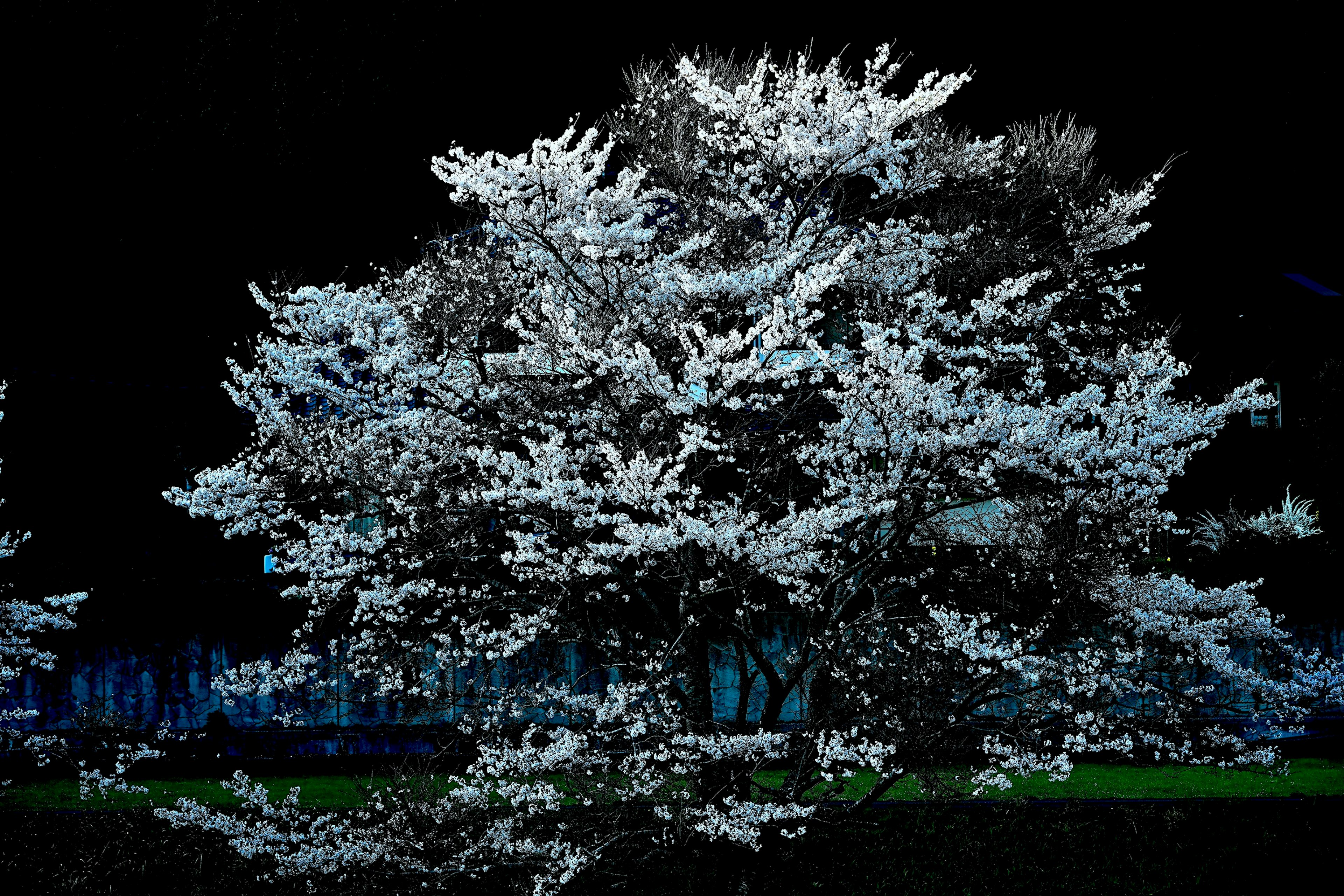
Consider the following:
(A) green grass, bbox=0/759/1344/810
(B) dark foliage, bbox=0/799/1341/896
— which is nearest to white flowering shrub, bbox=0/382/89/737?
(A) green grass, bbox=0/759/1344/810

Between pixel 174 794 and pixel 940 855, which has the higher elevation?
pixel 174 794

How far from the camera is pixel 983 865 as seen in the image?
1051 centimetres

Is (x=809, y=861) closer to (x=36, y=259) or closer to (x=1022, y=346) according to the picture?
(x=1022, y=346)

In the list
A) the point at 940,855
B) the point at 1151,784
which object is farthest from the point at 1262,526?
the point at 940,855

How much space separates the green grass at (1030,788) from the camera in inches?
456

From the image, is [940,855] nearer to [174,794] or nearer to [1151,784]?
[1151,784]

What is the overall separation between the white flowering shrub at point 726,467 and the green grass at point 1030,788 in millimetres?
Answer: 1660

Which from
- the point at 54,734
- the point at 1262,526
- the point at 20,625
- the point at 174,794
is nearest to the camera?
the point at 20,625

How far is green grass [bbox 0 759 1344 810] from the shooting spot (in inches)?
456

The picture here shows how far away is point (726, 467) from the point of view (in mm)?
A: 10648

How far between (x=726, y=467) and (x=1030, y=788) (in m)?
5.05

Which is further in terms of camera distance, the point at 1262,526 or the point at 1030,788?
the point at 1262,526

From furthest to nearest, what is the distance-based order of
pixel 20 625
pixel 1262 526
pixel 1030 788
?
pixel 1262 526
pixel 1030 788
pixel 20 625

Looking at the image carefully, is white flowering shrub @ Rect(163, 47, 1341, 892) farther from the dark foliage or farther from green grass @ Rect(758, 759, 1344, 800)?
green grass @ Rect(758, 759, 1344, 800)
